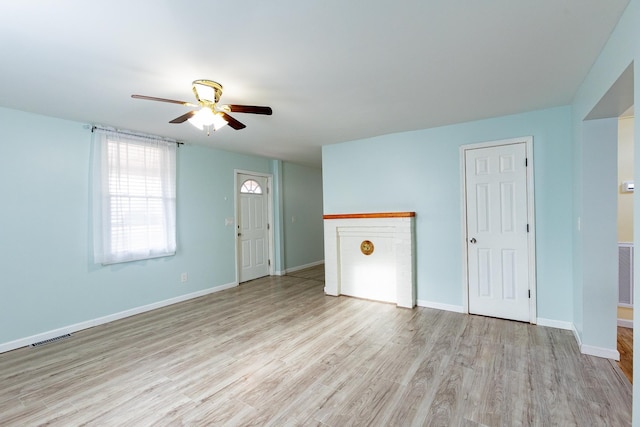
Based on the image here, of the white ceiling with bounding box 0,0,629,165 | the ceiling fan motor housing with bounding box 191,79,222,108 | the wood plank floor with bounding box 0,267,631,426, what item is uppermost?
the white ceiling with bounding box 0,0,629,165

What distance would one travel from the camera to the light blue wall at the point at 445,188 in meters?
3.11

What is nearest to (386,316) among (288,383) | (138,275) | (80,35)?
(288,383)

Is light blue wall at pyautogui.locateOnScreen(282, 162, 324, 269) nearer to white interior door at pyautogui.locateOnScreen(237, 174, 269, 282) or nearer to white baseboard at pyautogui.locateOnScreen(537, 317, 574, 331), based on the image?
white interior door at pyautogui.locateOnScreen(237, 174, 269, 282)

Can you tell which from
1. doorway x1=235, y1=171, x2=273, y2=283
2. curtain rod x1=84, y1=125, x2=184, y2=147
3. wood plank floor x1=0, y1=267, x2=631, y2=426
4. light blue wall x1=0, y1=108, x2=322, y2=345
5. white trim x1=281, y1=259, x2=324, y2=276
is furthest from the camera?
white trim x1=281, y1=259, x2=324, y2=276

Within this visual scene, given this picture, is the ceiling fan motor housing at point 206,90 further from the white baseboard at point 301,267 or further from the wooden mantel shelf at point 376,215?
the white baseboard at point 301,267

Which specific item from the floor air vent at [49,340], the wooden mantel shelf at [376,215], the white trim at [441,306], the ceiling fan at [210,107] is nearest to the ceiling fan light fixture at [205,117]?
the ceiling fan at [210,107]

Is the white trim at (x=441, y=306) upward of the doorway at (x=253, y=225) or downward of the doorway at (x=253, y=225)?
downward

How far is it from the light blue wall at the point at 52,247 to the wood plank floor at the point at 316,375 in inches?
13.6

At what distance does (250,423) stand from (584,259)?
305cm

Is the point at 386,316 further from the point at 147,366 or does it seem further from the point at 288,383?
the point at 147,366

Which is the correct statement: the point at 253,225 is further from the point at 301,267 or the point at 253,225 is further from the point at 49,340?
the point at 49,340

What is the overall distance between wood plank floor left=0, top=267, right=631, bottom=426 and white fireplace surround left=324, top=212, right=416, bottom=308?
22.2 inches

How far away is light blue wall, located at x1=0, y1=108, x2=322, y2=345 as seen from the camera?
2947 millimetres

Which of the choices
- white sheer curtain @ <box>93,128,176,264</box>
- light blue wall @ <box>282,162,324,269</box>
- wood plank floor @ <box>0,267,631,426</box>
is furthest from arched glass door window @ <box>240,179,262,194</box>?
wood plank floor @ <box>0,267,631,426</box>
